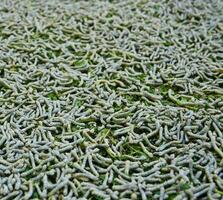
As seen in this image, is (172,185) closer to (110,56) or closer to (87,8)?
(110,56)

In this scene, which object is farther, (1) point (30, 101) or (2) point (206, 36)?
(2) point (206, 36)

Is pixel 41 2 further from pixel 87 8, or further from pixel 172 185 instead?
pixel 172 185

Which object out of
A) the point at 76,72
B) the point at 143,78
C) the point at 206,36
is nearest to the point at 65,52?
the point at 76,72

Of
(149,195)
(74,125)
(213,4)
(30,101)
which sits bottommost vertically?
(149,195)

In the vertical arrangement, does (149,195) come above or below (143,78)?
below

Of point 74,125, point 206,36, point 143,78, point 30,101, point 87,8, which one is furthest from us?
point 87,8

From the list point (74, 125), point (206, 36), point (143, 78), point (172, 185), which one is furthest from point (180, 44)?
point (172, 185)

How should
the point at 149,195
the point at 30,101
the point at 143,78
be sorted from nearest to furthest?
the point at 149,195, the point at 30,101, the point at 143,78
